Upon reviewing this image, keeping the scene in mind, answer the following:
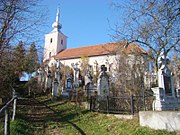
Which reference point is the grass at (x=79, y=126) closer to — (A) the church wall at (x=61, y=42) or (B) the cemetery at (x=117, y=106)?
(B) the cemetery at (x=117, y=106)

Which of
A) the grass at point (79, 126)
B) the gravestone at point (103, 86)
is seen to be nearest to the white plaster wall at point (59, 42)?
the gravestone at point (103, 86)

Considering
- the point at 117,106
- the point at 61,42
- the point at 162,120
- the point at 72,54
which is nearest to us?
the point at 162,120

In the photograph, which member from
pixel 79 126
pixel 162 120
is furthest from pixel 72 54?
pixel 162 120

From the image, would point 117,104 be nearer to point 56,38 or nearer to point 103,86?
point 103,86

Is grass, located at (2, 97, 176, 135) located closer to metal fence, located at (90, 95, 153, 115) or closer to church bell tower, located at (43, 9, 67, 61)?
metal fence, located at (90, 95, 153, 115)

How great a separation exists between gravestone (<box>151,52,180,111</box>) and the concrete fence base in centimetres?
201

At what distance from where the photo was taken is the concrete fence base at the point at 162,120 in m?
7.09

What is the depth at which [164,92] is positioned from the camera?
33.3 ft

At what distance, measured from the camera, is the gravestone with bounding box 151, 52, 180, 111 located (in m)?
9.66

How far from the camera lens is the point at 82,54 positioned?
164 ft

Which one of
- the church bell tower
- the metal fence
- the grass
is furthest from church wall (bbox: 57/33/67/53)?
the grass

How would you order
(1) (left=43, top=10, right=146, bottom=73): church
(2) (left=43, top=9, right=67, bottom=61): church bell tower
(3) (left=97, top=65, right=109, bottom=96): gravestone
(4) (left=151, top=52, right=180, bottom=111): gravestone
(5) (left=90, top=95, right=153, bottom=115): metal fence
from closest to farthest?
(4) (left=151, top=52, right=180, bottom=111): gravestone < (5) (left=90, top=95, right=153, bottom=115): metal fence < (3) (left=97, top=65, right=109, bottom=96): gravestone < (1) (left=43, top=10, right=146, bottom=73): church < (2) (left=43, top=9, right=67, bottom=61): church bell tower

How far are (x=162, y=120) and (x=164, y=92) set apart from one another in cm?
311

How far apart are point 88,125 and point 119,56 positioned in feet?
37.2
